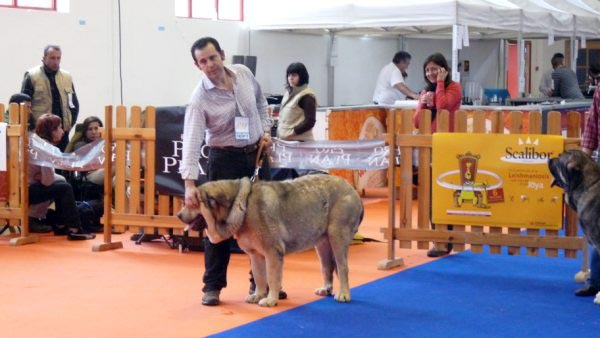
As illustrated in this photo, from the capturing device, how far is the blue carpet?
5.67m

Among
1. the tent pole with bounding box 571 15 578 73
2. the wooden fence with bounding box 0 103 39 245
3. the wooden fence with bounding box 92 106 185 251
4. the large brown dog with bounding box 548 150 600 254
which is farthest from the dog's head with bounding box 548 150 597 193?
the tent pole with bounding box 571 15 578 73

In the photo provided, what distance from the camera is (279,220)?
616 cm

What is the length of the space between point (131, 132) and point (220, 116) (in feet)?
8.49

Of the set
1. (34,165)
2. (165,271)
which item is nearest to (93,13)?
(34,165)

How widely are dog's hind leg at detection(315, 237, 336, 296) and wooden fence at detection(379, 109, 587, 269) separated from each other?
1.16 meters

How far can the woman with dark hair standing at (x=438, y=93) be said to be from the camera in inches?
329

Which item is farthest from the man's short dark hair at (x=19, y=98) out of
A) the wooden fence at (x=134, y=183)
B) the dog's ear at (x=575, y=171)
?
the dog's ear at (x=575, y=171)

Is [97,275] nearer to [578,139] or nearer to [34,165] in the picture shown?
[34,165]

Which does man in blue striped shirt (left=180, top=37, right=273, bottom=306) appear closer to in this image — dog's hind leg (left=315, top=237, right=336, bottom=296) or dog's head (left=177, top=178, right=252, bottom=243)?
dog's head (left=177, top=178, right=252, bottom=243)

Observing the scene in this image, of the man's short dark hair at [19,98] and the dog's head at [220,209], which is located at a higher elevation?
the man's short dark hair at [19,98]

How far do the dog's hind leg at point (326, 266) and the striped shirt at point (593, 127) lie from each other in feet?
6.28

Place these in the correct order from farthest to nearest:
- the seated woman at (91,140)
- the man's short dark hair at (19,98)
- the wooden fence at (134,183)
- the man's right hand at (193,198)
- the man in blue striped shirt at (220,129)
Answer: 1. the man's short dark hair at (19,98)
2. the seated woman at (91,140)
3. the wooden fence at (134,183)
4. the man in blue striped shirt at (220,129)
5. the man's right hand at (193,198)

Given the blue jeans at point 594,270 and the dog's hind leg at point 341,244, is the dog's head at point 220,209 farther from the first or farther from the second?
the blue jeans at point 594,270

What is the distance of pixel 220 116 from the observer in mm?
6293
